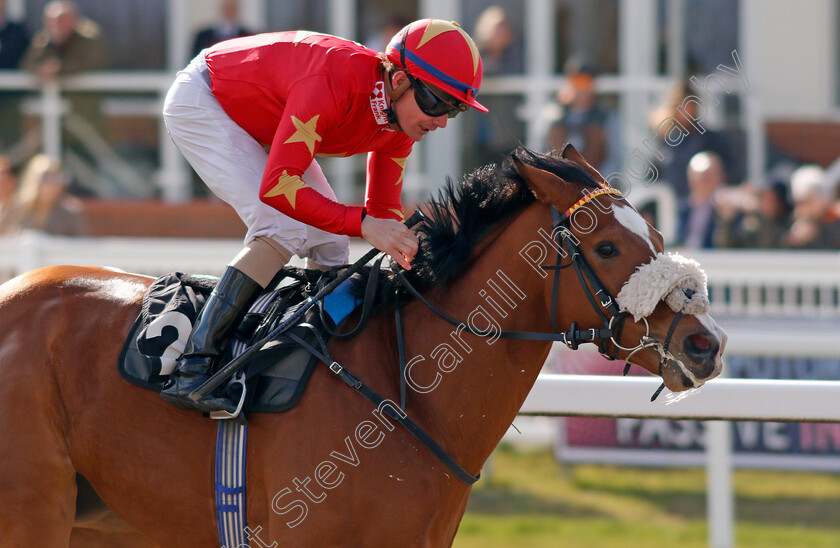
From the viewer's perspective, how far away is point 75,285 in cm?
310

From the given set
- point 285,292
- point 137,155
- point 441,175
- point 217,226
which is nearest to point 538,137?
point 441,175

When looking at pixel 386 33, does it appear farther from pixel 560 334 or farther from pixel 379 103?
pixel 560 334

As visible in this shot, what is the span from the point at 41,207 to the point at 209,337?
559cm

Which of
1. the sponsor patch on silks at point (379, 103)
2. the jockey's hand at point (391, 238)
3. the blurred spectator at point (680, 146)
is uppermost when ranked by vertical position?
the sponsor patch on silks at point (379, 103)

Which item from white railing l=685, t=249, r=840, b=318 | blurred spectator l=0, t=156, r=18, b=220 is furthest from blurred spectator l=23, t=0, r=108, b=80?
white railing l=685, t=249, r=840, b=318

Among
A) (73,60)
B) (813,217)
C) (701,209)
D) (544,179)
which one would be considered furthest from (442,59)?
(73,60)

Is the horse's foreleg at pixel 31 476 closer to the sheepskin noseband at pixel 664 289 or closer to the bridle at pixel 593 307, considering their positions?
the bridle at pixel 593 307

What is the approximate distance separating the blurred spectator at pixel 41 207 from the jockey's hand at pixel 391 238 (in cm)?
576

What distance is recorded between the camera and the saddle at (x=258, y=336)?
9.17 ft

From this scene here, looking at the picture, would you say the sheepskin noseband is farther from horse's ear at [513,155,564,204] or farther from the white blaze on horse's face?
horse's ear at [513,155,564,204]

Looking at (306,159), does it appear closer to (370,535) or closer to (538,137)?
(370,535)

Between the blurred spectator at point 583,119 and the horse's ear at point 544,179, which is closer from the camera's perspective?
the horse's ear at point 544,179

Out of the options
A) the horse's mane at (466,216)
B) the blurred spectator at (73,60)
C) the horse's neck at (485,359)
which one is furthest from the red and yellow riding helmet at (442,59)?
the blurred spectator at (73,60)

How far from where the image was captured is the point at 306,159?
2.77m
